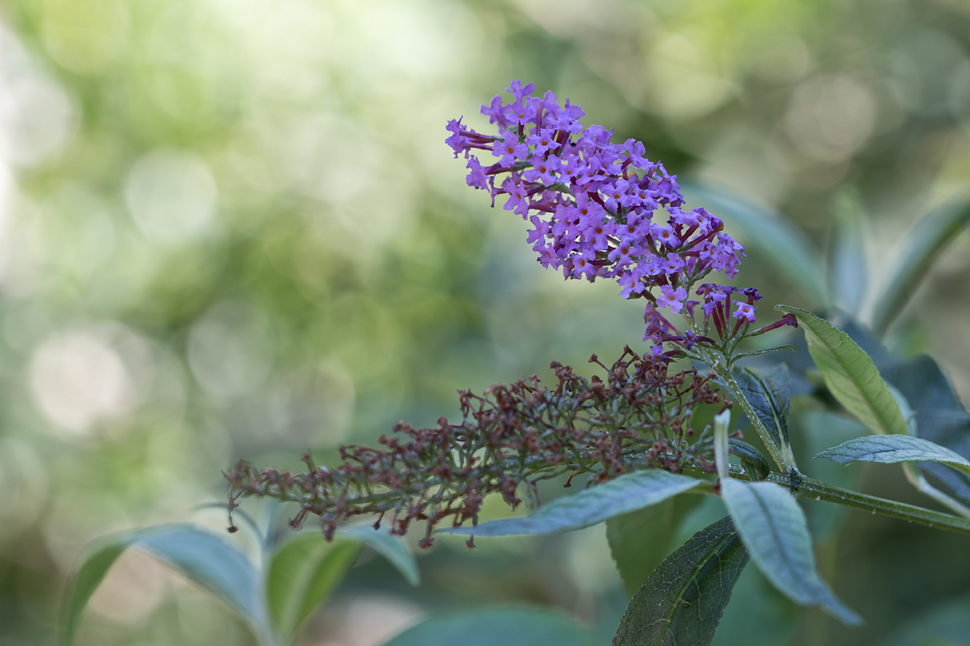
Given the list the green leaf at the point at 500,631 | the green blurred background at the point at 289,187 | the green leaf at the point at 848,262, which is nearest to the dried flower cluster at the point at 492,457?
the green leaf at the point at 500,631

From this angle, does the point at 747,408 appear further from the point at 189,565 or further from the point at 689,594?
the point at 189,565

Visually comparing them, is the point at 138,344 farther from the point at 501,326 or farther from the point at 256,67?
the point at 501,326

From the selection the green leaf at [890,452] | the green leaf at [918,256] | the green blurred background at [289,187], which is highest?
the green blurred background at [289,187]

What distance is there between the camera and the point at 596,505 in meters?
0.43

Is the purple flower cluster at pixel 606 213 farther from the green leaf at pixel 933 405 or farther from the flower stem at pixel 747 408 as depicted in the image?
the green leaf at pixel 933 405

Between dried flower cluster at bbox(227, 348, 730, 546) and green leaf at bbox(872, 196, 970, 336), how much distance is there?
0.72m

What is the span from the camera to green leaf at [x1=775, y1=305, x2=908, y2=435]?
1.90ft

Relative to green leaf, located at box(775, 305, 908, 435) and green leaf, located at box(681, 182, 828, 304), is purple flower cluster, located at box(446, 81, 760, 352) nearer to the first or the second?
green leaf, located at box(775, 305, 908, 435)

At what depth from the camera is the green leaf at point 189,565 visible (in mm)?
848

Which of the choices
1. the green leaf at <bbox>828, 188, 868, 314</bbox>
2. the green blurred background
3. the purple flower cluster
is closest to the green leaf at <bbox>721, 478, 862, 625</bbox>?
the purple flower cluster

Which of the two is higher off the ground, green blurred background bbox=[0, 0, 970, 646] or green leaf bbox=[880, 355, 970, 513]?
green blurred background bbox=[0, 0, 970, 646]

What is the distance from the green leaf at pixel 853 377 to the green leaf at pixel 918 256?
1.72 ft

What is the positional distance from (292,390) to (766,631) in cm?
207

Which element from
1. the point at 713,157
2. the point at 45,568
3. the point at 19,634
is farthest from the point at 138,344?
the point at 713,157
